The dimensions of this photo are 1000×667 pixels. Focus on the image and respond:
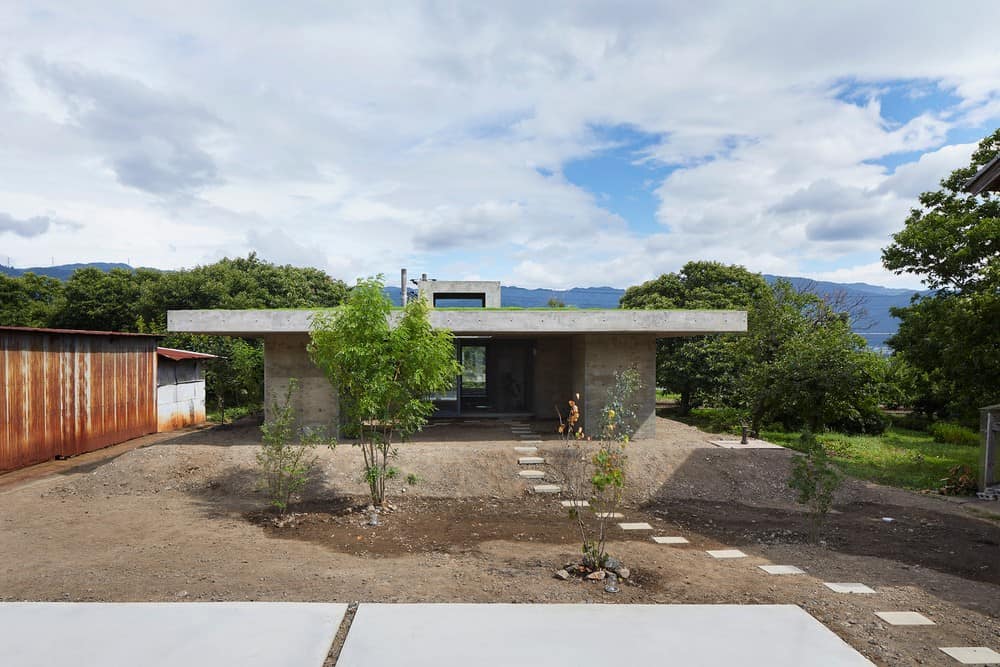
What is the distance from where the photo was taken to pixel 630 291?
29922 mm

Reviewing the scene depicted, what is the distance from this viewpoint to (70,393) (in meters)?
13.0

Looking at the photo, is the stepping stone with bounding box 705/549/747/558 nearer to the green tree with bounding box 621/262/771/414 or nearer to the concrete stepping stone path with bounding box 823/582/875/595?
the concrete stepping stone path with bounding box 823/582/875/595

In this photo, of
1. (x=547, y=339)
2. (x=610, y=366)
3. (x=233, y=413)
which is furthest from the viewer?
(x=233, y=413)

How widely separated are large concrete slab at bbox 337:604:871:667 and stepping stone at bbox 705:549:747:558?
1799mm

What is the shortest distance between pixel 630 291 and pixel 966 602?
25.3m

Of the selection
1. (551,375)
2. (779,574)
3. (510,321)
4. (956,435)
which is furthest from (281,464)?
(956,435)

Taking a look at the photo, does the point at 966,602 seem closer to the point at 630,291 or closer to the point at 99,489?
the point at 99,489

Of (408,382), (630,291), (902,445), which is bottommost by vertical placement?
(902,445)

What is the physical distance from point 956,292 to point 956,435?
621cm

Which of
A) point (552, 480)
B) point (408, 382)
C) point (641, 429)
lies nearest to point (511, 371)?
point (641, 429)

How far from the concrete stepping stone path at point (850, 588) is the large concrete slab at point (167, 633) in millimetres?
4446

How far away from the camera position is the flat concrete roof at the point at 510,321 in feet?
36.9

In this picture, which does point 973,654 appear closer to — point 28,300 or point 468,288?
point 468,288

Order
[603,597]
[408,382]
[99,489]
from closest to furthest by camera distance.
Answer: [603,597]
[408,382]
[99,489]
